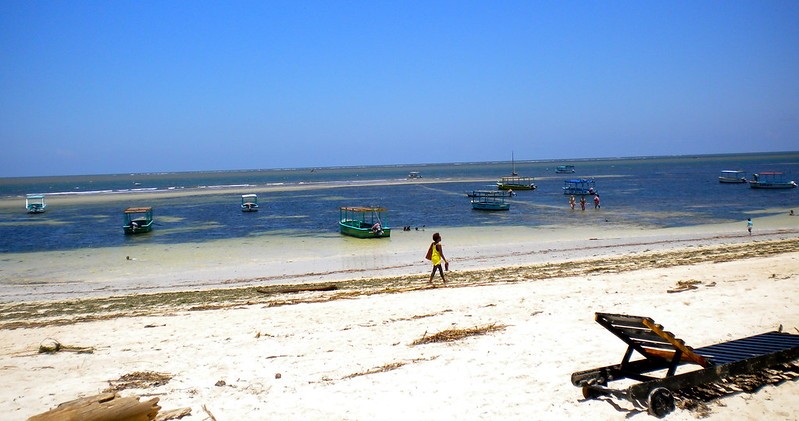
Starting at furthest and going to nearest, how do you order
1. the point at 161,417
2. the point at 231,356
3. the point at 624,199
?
the point at 624,199 → the point at 231,356 → the point at 161,417

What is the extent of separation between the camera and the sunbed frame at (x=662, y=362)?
583 cm

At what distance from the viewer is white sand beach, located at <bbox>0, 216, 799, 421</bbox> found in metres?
6.52

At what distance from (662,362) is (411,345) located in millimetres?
3656

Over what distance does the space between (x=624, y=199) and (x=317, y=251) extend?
42.1 meters

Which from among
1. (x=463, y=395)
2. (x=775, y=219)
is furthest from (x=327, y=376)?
(x=775, y=219)

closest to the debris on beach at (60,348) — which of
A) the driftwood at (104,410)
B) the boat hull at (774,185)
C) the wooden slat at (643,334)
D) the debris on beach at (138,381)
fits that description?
the debris on beach at (138,381)

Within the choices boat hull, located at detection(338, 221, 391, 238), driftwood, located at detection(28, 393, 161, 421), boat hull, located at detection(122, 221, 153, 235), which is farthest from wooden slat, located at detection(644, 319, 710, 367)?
boat hull, located at detection(122, 221, 153, 235)

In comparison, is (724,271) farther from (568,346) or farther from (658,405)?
(658,405)

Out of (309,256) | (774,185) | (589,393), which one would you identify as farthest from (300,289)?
(774,185)

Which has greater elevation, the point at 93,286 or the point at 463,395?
the point at 463,395

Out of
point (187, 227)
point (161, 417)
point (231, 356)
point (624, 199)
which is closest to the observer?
point (161, 417)

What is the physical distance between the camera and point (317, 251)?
28.9 meters

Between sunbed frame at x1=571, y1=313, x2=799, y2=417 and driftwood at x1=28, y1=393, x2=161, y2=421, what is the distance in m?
4.79

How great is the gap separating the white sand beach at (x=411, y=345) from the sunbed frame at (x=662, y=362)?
21cm
